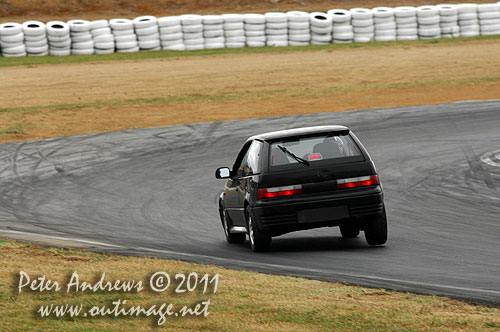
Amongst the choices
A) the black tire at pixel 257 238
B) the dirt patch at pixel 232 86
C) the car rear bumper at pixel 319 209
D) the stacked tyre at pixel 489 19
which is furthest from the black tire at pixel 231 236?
the stacked tyre at pixel 489 19

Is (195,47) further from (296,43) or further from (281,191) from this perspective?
(281,191)

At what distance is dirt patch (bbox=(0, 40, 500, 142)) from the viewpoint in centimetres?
2509

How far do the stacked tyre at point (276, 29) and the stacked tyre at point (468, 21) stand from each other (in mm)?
8040

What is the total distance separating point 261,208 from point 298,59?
24396mm

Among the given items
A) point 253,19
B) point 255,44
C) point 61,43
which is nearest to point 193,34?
point 253,19

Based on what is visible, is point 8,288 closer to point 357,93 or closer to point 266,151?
point 266,151

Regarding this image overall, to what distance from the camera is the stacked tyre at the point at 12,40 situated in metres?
34.4

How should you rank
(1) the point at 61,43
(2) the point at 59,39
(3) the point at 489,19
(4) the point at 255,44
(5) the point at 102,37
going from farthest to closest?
(3) the point at 489,19, (4) the point at 255,44, (5) the point at 102,37, (1) the point at 61,43, (2) the point at 59,39

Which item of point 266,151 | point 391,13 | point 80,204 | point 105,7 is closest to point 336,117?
point 80,204

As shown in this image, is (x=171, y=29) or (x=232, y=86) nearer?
(x=232, y=86)

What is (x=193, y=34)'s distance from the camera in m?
36.4

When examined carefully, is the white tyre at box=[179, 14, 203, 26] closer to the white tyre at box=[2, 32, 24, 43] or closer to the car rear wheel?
the white tyre at box=[2, 32, 24, 43]

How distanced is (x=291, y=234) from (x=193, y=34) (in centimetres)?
2513

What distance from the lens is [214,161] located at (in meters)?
19.0
